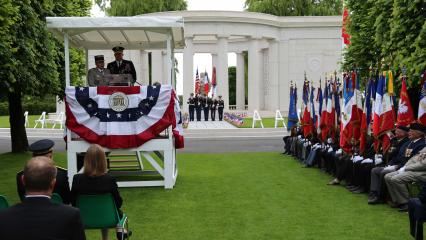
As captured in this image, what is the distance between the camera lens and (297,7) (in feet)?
190

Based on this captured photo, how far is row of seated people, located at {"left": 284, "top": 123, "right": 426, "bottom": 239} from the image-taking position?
936cm

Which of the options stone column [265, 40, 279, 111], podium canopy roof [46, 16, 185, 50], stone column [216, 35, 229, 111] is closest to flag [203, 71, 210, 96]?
stone column [216, 35, 229, 111]

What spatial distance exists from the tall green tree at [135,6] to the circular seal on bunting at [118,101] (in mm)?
41049

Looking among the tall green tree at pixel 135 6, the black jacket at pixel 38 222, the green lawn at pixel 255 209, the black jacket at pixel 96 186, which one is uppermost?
the tall green tree at pixel 135 6

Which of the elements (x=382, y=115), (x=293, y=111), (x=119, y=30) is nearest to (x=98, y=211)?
(x=382, y=115)

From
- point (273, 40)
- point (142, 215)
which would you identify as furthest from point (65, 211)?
point (273, 40)

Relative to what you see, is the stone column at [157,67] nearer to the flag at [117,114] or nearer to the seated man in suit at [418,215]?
the flag at [117,114]

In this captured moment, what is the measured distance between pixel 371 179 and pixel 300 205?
58.5 inches

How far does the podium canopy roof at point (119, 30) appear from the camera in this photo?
455 inches

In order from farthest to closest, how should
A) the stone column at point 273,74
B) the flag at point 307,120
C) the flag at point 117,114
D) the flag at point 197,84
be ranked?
the stone column at point 273,74
the flag at point 197,84
the flag at point 307,120
the flag at point 117,114

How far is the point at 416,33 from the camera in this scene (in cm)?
1269

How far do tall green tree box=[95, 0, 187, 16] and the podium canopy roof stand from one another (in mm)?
37793

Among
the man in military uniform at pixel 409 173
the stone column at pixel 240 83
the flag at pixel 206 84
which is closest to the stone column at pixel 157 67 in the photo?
the flag at pixel 206 84

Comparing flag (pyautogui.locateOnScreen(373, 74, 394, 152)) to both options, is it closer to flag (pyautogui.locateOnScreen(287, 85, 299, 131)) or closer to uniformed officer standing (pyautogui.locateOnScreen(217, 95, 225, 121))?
flag (pyautogui.locateOnScreen(287, 85, 299, 131))
